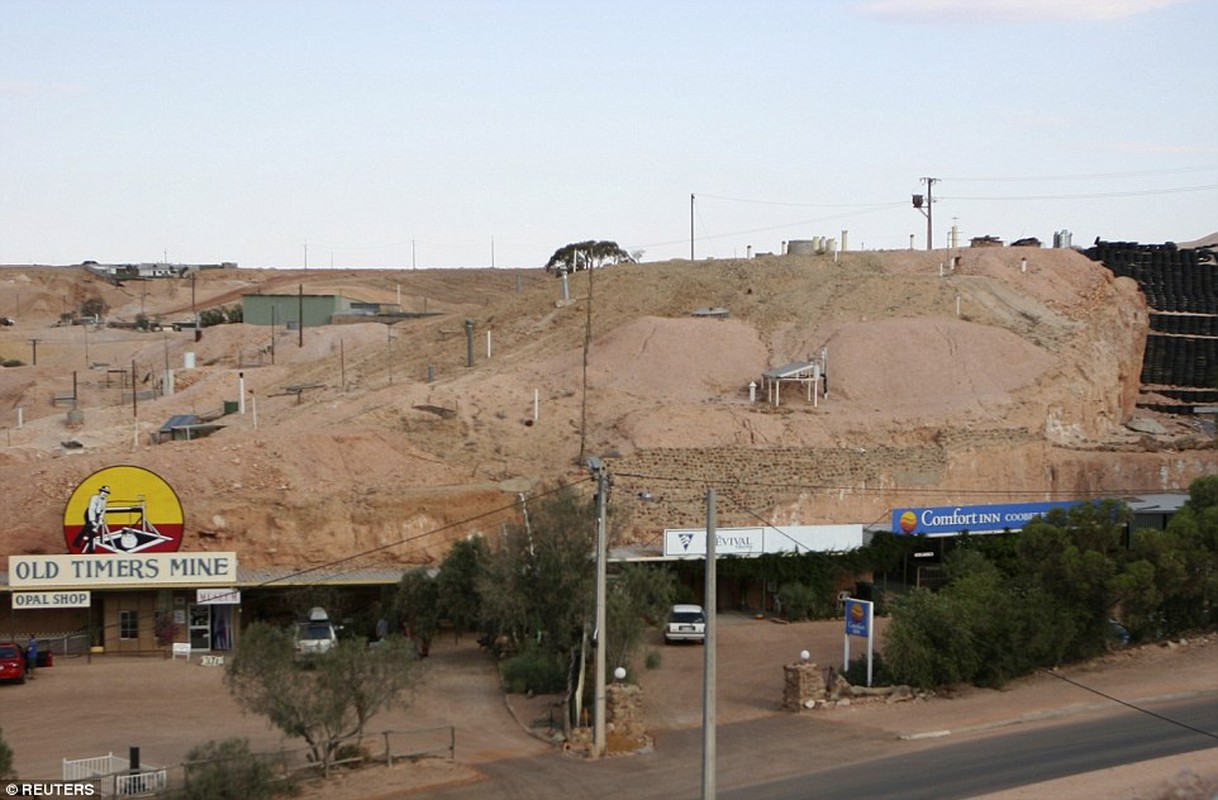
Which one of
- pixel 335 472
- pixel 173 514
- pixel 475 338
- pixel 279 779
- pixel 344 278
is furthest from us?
pixel 344 278

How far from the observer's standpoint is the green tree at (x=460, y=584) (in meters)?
35.4

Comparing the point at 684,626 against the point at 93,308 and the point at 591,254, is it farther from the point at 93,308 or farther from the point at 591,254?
the point at 93,308

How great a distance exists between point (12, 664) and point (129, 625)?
4.71 meters

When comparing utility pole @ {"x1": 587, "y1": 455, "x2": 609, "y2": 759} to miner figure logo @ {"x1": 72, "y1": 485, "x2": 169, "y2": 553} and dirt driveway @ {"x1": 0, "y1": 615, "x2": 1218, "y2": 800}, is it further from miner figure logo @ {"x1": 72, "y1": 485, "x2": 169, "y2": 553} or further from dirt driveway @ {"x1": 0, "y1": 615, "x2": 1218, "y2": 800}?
miner figure logo @ {"x1": 72, "y1": 485, "x2": 169, "y2": 553}

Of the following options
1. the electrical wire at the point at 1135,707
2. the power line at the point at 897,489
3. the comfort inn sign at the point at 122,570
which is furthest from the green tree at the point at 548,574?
the power line at the point at 897,489

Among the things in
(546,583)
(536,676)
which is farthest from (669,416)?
(536,676)

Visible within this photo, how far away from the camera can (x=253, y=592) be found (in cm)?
3747

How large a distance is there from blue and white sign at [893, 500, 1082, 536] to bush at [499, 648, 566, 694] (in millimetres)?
14401

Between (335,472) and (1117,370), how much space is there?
33355 mm

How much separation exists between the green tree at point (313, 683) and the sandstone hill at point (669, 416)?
15.8 meters

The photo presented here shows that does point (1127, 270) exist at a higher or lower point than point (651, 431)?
higher

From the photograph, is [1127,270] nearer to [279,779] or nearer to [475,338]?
[475,338]

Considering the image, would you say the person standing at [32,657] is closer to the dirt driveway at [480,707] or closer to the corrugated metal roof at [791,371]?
the dirt driveway at [480,707]

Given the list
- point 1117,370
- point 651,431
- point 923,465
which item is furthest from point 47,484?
point 1117,370
